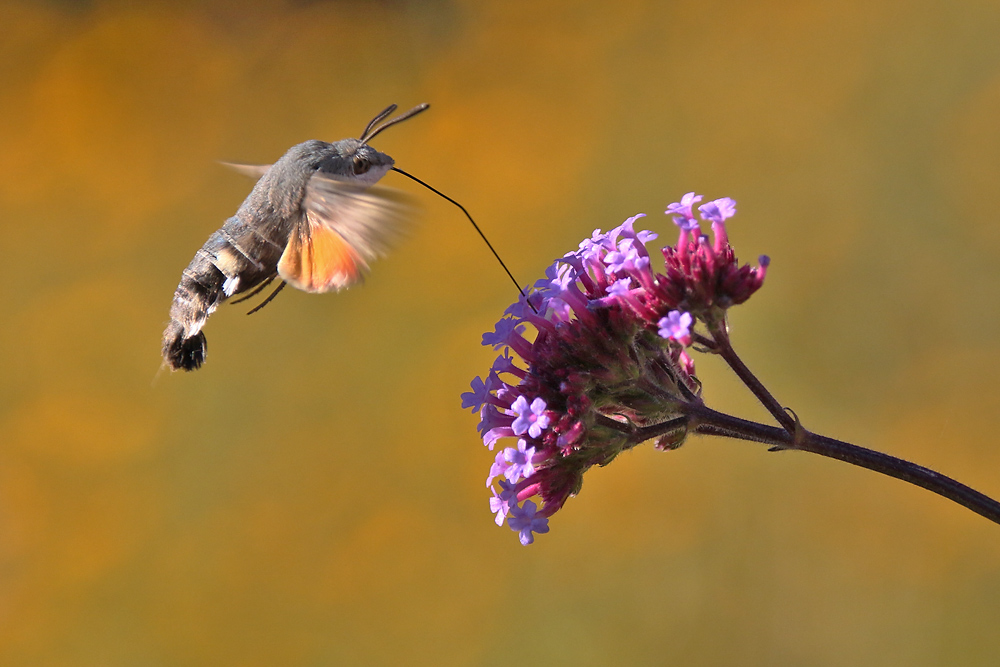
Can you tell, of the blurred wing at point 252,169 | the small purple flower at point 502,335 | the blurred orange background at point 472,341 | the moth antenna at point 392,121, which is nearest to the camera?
the small purple flower at point 502,335

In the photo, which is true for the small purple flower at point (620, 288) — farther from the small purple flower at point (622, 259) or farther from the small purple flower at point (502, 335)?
the small purple flower at point (502, 335)

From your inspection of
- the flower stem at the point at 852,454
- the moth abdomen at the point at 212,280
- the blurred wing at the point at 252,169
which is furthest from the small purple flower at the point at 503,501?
the blurred wing at the point at 252,169

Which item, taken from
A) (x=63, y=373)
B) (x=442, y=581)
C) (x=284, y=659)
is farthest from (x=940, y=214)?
(x=63, y=373)

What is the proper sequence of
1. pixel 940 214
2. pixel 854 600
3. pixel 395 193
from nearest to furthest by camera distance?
pixel 395 193
pixel 854 600
pixel 940 214

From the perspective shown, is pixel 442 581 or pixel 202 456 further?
pixel 202 456

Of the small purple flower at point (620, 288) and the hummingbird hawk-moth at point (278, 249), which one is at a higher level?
the hummingbird hawk-moth at point (278, 249)

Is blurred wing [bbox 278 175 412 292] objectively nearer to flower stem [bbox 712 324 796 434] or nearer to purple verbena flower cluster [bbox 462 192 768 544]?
purple verbena flower cluster [bbox 462 192 768 544]

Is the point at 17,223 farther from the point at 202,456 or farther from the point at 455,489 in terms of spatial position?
the point at 455,489
